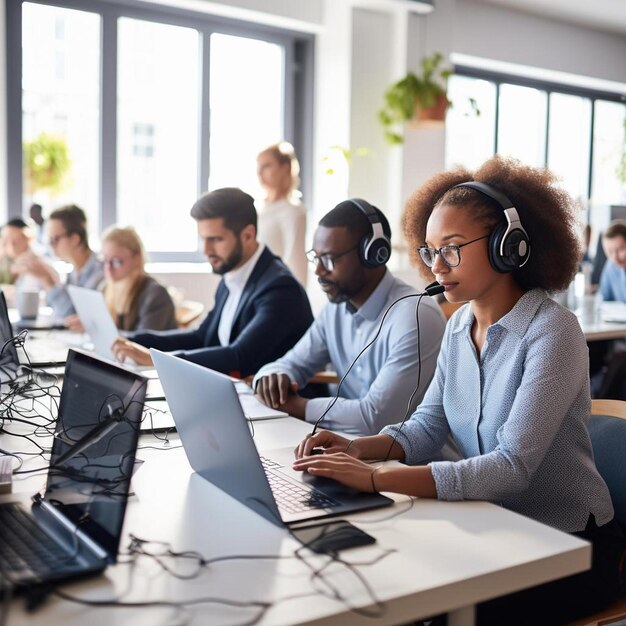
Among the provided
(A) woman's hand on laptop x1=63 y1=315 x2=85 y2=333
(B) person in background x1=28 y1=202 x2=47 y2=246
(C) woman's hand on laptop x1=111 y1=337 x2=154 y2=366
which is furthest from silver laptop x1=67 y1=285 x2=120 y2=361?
(B) person in background x1=28 y1=202 x2=47 y2=246

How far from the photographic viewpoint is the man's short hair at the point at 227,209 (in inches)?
114

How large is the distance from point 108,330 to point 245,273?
1.71 feet

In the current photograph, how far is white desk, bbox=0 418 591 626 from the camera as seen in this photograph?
0.93 m

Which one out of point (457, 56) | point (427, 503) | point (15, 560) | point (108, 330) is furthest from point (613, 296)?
point (15, 560)

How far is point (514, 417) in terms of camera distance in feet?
4.75

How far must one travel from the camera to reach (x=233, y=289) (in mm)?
2998

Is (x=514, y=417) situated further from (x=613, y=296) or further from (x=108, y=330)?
(x=613, y=296)

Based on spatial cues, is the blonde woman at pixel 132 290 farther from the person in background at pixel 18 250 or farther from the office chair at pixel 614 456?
the office chair at pixel 614 456

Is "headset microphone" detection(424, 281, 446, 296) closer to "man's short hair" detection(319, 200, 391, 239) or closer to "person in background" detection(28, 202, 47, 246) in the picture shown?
"man's short hair" detection(319, 200, 391, 239)

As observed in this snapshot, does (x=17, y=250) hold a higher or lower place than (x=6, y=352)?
higher

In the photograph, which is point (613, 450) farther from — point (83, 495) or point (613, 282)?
point (613, 282)

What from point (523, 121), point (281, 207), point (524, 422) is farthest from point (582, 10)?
point (524, 422)

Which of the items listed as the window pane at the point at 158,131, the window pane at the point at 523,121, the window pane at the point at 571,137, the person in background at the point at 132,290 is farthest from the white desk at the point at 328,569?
the window pane at the point at 571,137

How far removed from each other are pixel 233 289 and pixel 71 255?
1526 millimetres
